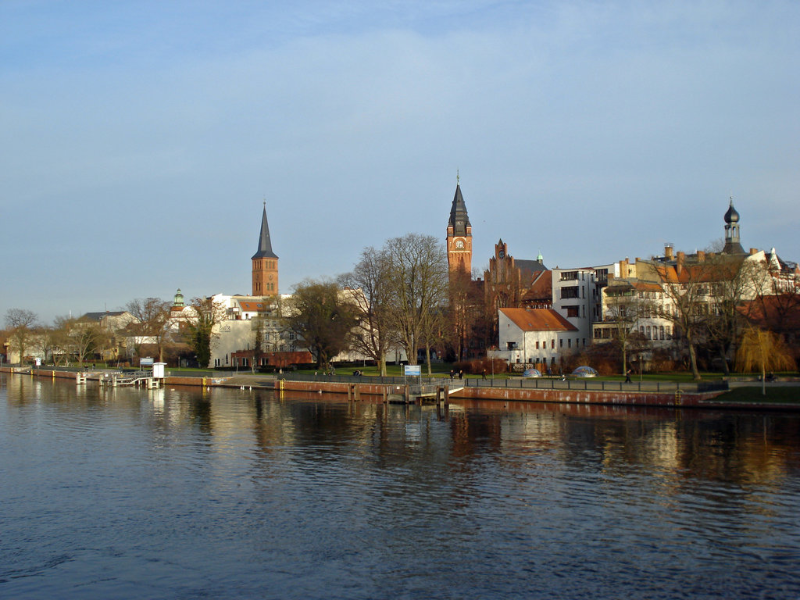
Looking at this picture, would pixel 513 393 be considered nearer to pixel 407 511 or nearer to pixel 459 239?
pixel 407 511

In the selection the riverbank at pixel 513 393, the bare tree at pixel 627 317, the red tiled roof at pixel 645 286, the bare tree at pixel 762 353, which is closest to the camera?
the riverbank at pixel 513 393

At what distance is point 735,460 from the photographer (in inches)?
1275

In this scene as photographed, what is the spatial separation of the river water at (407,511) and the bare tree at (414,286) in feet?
86.4

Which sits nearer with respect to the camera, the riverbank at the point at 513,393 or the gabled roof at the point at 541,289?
the riverbank at the point at 513,393

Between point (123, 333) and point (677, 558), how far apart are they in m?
125

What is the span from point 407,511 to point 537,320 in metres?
57.9

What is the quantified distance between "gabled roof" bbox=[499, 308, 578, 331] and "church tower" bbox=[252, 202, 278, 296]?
102641mm

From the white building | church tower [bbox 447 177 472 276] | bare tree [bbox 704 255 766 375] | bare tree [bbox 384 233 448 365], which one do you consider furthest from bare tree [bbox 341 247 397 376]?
church tower [bbox 447 177 472 276]

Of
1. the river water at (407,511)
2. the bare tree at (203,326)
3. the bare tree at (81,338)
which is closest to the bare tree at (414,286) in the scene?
the river water at (407,511)

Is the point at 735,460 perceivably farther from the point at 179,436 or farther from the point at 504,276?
the point at 504,276

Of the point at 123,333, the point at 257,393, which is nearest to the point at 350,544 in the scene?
the point at 257,393

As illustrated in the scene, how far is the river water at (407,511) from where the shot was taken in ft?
61.4

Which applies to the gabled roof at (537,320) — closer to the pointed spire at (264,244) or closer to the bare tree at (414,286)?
the bare tree at (414,286)

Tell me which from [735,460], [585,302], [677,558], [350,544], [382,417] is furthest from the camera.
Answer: [585,302]
